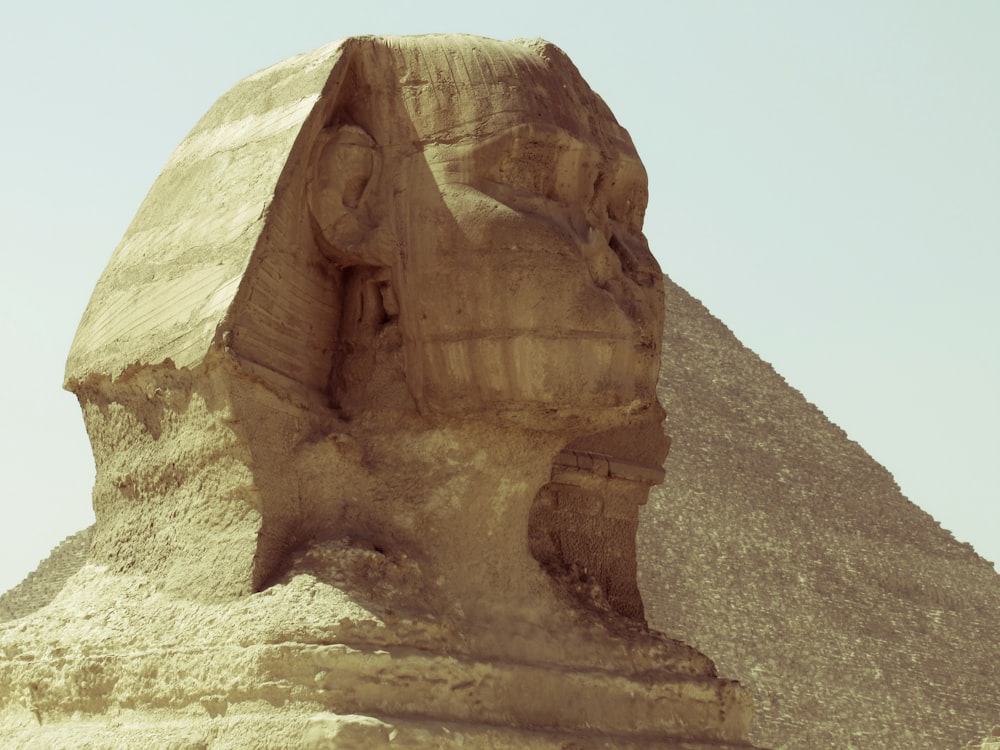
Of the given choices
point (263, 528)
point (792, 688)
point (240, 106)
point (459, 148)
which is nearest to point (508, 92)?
point (459, 148)

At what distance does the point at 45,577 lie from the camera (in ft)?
257

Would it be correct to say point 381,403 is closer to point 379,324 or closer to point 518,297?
point 379,324

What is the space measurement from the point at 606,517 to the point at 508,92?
1259 millimetres

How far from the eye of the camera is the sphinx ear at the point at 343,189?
19.5 ft

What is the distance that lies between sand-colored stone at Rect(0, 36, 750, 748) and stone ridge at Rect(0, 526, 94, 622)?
70.9m

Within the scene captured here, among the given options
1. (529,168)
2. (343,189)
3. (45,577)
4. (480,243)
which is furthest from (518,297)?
(45,577)

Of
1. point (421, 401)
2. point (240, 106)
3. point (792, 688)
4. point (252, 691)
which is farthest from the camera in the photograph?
point (792, 688)

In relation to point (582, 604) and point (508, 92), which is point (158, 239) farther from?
point (582, 604)

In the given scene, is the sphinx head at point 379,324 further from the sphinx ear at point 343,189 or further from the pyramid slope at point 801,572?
the pyramid slope at point 801,572

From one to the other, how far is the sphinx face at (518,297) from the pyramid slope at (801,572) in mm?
60807

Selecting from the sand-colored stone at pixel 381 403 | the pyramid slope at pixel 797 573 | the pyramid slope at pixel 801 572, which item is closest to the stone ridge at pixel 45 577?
the pyramid slope at pixel 797 573

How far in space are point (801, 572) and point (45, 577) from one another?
2412cm

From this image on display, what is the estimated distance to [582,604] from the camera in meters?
6.17

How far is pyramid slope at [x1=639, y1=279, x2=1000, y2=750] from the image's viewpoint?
73.2 meters
